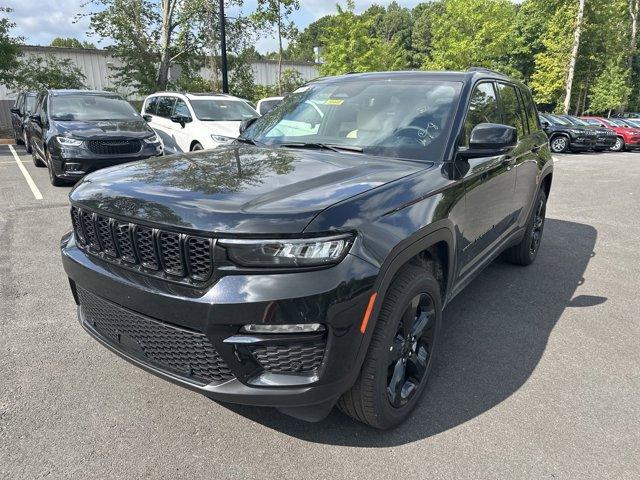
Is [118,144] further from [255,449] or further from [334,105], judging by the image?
[255,449]

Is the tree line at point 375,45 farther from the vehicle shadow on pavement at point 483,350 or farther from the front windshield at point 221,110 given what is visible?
the vehicle shadow on pavement at point 483,350

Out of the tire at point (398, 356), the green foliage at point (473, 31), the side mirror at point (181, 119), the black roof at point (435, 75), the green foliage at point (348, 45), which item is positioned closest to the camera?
the tire at point (398, 356)

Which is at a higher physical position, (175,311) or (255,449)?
(175,311)

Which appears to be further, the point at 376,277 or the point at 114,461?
the point at 114,461

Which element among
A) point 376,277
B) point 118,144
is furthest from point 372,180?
point 118,144

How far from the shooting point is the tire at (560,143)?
63.5 feet

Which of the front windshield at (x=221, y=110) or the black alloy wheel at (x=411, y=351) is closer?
the black alloy wheel at (x=411, y=351)

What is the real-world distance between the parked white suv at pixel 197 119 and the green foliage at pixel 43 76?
1423 cm

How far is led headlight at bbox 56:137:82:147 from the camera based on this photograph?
827 centimetres

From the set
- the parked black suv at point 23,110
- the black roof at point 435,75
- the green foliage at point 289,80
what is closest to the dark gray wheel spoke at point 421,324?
the black roof at point 435,75

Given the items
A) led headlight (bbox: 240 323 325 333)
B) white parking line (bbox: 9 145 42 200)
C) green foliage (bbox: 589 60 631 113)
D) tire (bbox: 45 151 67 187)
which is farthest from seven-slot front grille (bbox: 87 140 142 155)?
green foliage (bbox: 589 60 631 113)

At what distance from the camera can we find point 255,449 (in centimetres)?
236

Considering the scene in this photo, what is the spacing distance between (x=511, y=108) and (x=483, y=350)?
2190mm

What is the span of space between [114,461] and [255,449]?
66cm
